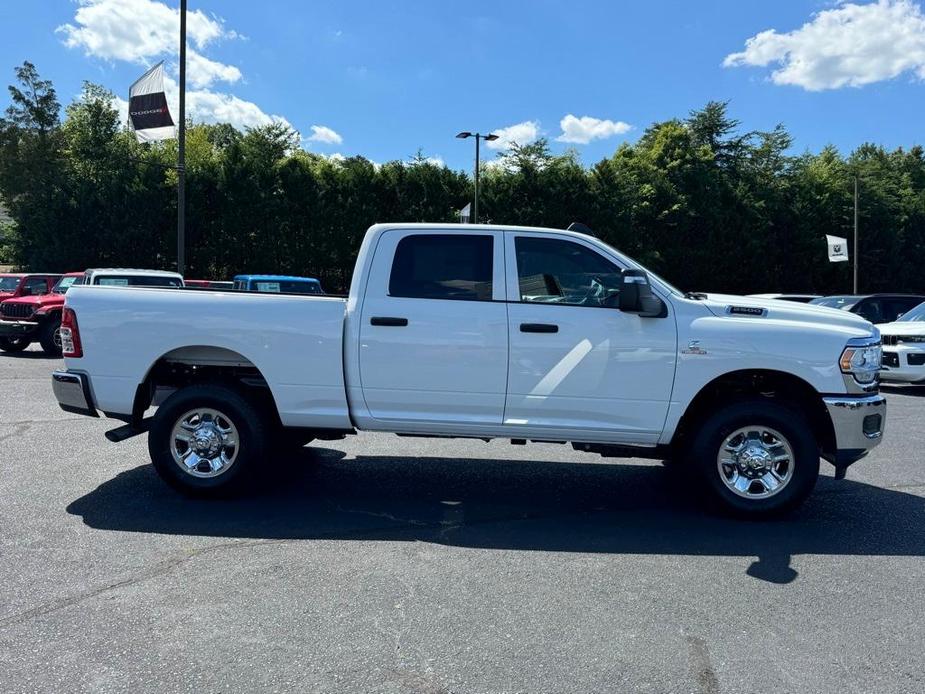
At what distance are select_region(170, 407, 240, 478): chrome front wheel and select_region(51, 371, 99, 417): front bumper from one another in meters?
0.74

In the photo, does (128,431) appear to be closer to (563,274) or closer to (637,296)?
(563,274)

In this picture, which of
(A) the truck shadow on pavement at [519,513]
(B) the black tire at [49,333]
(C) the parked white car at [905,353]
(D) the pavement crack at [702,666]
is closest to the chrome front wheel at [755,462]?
(A) the truck shadow on pavement at [519,513]

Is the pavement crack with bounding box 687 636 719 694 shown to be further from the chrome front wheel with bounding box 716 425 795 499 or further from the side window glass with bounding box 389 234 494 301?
the side window glass with bounding box 389 234 494 301

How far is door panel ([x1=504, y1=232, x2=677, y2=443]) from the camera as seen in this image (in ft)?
17.5

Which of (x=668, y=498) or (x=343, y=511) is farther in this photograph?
(x=668, y=498)

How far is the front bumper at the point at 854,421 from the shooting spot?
5184 mm

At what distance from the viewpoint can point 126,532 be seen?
4.93 metres

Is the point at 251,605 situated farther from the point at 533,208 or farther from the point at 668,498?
the point at 533,208

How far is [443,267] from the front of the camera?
5.60m

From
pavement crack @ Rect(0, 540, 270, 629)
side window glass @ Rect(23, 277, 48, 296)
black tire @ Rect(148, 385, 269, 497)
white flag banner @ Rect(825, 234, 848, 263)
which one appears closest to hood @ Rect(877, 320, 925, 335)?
black tire @ Rect(148, 385, 269, 497)

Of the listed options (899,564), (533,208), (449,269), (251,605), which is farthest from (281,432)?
(533,208)

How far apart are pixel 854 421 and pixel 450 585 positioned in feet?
10.3

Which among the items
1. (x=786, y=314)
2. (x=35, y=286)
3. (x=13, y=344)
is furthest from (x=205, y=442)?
(x=35, y=286)

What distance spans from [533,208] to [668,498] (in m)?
29.6
